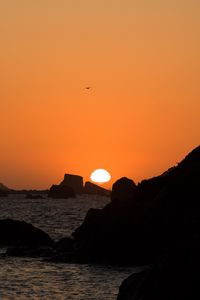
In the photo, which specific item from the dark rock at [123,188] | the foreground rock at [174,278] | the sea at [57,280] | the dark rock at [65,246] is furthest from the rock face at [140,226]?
the dark rock at [123,188]

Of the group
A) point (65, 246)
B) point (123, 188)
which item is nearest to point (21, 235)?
point (65, 246)

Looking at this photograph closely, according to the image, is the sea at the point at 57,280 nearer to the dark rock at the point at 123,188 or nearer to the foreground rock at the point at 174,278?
the foreground rock at the point at 174,278

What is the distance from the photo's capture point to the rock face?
148 ft

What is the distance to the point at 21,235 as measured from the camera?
60.9 meters

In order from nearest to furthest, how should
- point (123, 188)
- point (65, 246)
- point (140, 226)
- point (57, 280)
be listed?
1. point (57, 280)
2. point (140, 226)
3. point (65, 246)
4. point (123, 188)

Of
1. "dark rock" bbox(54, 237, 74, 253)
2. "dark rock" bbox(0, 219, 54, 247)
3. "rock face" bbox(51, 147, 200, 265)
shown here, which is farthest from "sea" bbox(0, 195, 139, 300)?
"dark rock" bbox(0, 219, 54, 247)

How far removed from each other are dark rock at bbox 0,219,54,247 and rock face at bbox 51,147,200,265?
7879 mm

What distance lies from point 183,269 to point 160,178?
39014 mm

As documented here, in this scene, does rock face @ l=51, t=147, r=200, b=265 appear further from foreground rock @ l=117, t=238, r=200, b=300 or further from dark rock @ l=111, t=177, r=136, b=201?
dark rock @ l=111, t=177, r=136, b=201

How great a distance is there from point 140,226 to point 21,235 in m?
17.7

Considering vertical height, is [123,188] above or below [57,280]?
above

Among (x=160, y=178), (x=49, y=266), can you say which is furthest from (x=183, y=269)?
(x=160, y=178)

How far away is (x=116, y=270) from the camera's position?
1612 inches

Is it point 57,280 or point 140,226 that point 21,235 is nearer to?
point 140,226
